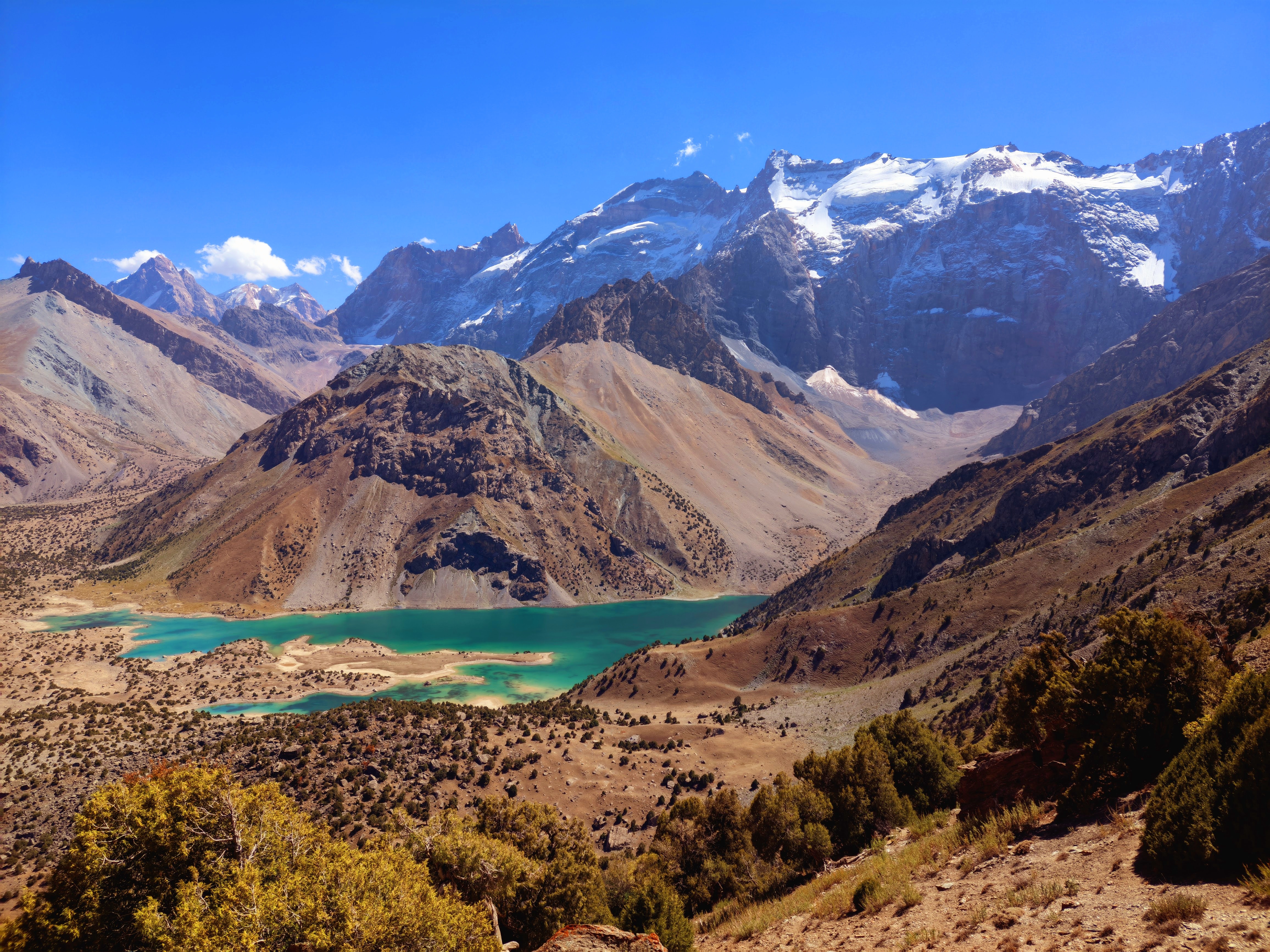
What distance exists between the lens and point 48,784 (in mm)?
51375

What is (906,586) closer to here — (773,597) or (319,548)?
(773,597)

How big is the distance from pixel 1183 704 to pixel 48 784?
70066 millimetres

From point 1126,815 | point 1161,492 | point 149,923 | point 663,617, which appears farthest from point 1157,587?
point 663,617

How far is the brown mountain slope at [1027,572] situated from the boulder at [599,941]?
39.2m

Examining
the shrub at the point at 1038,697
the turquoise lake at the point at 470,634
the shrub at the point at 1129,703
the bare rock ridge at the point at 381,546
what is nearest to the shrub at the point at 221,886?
the shrub at the point at 1129,703

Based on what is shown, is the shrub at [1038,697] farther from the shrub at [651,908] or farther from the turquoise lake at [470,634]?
the turquoise lake at [470,634]

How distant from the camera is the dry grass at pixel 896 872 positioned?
17.6m

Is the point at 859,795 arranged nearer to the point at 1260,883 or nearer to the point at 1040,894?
the point at 1040,894

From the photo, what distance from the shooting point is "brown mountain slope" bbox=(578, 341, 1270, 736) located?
60.9 meters

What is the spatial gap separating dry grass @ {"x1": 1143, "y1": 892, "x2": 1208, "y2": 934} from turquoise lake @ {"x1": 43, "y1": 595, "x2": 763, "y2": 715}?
9643cm

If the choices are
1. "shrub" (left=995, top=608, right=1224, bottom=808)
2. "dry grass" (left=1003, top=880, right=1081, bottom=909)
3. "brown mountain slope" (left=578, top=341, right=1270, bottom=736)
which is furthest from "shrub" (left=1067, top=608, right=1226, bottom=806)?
"brown mountain slope" (left=578, top=341, right=1270, bottom=736)

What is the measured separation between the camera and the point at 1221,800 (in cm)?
1272

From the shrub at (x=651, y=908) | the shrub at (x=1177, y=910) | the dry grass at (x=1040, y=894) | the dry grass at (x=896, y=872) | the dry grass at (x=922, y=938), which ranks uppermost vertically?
the shrub at (x=1177, y=910)

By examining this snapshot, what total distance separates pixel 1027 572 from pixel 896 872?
71.5 metres
